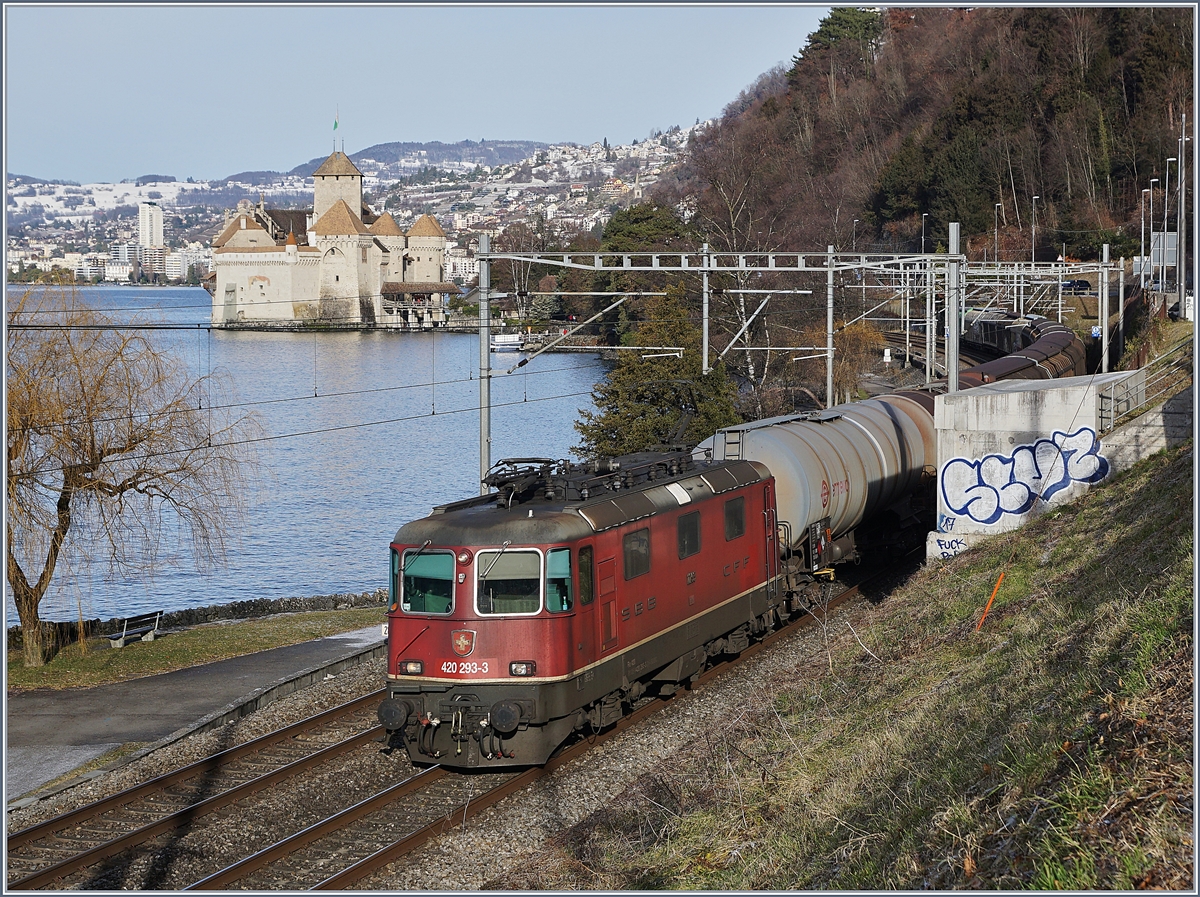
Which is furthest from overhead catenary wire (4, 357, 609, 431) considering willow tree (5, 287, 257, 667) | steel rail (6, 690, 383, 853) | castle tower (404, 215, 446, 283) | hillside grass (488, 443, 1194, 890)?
castle tower (404, 215, 446, 283)

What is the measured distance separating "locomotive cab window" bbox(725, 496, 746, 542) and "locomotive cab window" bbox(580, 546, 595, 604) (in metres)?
4.59

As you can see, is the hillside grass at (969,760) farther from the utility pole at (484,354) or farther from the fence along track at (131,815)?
the utility pole at (484,354)

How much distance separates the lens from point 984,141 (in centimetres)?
9388

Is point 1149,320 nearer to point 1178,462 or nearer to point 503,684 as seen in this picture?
point 1178,462

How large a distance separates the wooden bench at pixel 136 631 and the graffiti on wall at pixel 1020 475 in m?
17.5

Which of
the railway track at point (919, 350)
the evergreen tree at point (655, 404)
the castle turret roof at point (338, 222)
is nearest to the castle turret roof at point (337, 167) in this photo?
the castle turret roof at point (338, 222)

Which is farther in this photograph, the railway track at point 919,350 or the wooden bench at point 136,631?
the railway track at point 919,350

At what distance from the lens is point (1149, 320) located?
5119 cm

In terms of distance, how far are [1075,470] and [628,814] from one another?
13909 mm

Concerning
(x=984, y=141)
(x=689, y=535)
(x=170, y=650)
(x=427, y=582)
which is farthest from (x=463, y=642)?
(x=984, y=141)

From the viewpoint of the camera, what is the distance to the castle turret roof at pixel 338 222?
166625 millimetres

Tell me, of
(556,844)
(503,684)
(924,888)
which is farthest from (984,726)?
(503,684)

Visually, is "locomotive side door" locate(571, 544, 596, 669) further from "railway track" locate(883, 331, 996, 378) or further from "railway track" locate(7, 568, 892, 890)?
"railway track" locate(883, 331, 996, 378)

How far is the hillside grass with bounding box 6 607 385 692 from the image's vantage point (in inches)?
888
